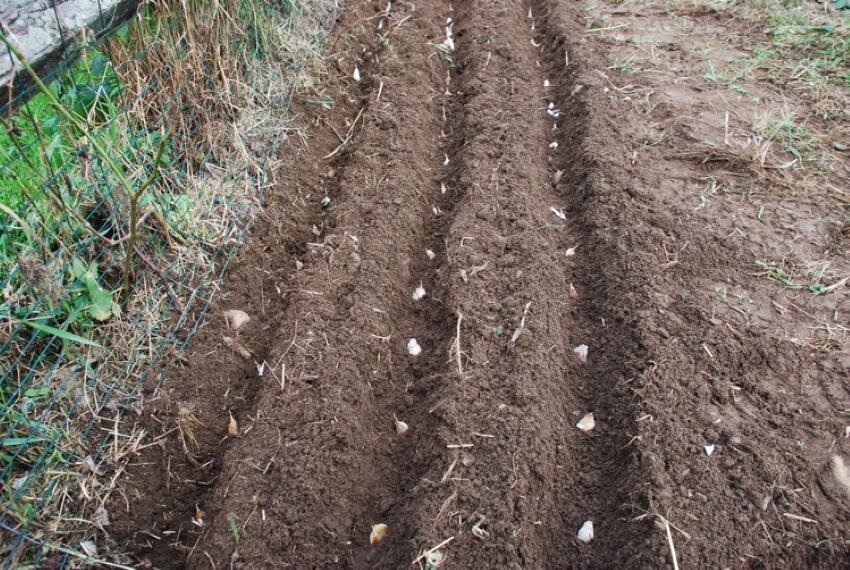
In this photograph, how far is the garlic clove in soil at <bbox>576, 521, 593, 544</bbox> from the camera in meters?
2.16

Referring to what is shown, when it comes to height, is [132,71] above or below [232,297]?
above

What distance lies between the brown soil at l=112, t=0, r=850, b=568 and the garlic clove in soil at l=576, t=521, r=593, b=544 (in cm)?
4

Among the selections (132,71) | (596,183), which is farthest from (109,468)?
(596,183)

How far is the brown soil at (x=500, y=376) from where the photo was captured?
7.04 ft

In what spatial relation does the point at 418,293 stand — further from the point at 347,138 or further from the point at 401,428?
the point at 347,138

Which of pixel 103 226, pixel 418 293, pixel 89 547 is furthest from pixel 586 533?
pixel 103 226

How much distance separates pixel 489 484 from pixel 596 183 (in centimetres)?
185

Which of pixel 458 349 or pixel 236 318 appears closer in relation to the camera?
pixel 458 349

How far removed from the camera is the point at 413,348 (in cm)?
281

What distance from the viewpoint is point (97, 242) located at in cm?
284

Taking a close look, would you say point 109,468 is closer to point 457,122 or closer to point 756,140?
point 457,122

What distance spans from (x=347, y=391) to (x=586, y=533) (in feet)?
3.44

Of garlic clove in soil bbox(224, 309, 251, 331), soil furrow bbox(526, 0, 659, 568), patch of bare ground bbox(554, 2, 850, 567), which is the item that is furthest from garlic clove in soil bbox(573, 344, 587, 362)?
garlic clove in soil bbox(224, 309, 251, 331)

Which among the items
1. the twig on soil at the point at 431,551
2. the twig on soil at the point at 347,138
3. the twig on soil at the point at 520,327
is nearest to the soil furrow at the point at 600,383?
the twig on soil at the point at 520,327
